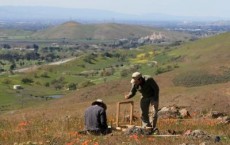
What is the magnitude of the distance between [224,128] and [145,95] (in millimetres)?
3059

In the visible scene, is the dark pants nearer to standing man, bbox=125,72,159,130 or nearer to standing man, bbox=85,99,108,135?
standing man, bbox=125,72,159,130

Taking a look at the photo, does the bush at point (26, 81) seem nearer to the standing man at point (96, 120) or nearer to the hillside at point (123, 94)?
the hillside at point (123, 94)

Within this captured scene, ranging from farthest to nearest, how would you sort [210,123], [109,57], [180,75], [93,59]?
[109,57] → [93,59] → [180,75] → [210,123]

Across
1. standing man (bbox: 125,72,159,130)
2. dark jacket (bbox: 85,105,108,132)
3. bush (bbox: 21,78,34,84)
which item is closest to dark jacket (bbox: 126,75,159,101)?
standing man (bbox: 125,72,159,130)

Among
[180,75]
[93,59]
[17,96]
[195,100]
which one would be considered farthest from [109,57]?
Result: [195,100]

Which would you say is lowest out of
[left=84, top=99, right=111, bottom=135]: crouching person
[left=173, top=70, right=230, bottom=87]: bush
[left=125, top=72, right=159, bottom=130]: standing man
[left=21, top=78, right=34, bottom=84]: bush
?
[left=21, top=78, right=34, bottom=84]: bush

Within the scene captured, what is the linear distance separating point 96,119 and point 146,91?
1.80 metres

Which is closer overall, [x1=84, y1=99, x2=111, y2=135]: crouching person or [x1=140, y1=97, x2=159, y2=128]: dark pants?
[x1=84, y1=99, x2=111, y2=135]: crouching person

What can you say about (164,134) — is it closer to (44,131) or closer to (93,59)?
(44,131)

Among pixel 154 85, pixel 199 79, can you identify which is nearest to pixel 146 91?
pixel 154 85

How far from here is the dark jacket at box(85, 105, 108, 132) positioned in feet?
48.3

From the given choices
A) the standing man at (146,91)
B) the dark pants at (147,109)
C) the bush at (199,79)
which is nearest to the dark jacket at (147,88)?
the standing man at (146,91)

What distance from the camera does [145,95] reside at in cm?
1538

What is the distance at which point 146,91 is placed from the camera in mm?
15234
